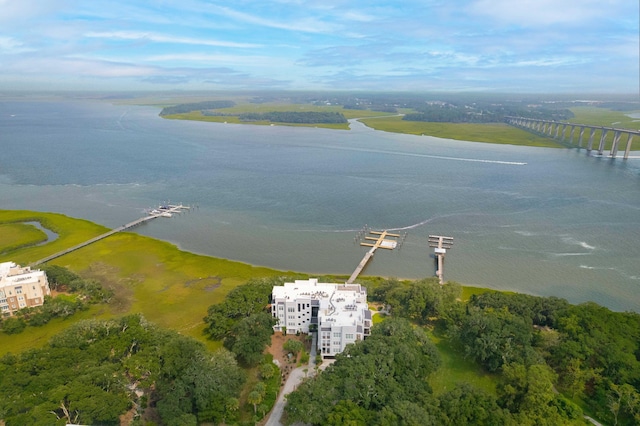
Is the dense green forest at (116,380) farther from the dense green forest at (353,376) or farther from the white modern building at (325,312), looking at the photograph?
the white modern building at (325,312)

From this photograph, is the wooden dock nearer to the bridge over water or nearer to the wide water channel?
the wide water channel

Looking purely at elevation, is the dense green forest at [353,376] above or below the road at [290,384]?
above

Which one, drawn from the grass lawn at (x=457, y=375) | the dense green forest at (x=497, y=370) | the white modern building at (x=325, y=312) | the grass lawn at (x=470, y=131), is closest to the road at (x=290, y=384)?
the white modern building at (x=325, y=312)

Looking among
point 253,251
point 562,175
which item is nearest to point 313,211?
point 253,251

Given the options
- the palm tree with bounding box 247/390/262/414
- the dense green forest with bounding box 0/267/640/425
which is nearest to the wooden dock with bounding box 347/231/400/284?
the dense green forest with bounding box 0/267/640/425

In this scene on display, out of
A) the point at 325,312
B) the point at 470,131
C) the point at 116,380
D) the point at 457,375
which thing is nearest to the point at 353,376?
the point at 325,312

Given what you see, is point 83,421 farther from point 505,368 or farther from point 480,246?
point 480,246

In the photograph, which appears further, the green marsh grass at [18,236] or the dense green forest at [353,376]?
the green marsh grass at [18,236]
